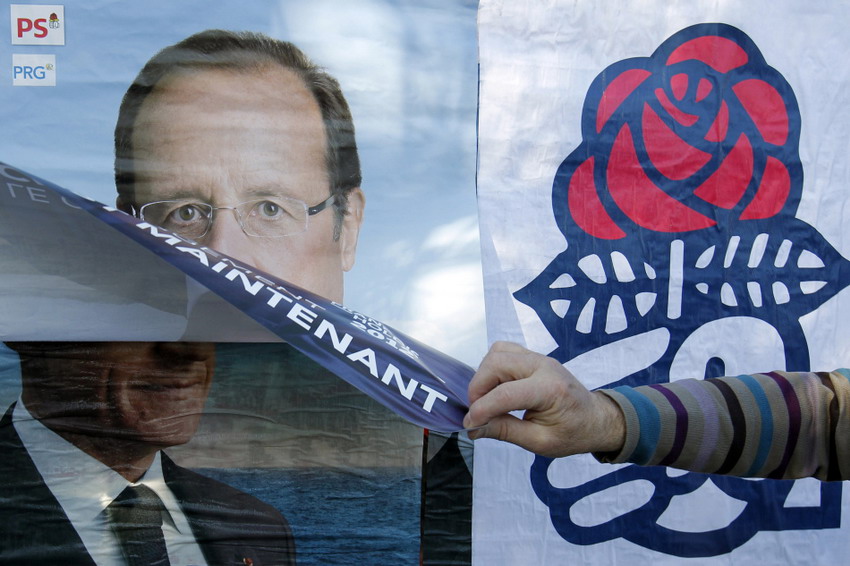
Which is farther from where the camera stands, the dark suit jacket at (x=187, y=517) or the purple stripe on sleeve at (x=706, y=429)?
the dark suit jacket at (x=187, y=517)

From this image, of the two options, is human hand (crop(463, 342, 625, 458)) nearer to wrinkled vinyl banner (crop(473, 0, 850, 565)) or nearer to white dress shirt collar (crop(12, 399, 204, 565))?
wrinkled vinyl banner (crop(473, 0, 850, 565))

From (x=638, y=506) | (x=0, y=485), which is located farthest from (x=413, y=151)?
(x=0, y=485)

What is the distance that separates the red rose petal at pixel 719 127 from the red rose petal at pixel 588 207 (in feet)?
0.84

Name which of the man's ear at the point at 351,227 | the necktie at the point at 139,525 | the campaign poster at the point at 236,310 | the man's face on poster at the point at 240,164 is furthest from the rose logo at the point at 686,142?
the necktie at the point at 139,525

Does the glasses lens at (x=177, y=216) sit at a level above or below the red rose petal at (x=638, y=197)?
below

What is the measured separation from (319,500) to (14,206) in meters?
0.72

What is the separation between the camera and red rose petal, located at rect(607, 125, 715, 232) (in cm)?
138

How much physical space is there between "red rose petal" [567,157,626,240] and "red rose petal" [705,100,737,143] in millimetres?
257

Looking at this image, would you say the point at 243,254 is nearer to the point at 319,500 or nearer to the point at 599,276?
the point at 319,500

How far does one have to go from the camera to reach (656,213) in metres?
1.39

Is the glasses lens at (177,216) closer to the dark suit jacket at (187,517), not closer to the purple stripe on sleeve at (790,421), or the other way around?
the dark suit jacket at (187,517)

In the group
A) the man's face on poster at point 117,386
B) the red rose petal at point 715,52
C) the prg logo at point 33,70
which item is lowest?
the man's face on poster at point 117,386

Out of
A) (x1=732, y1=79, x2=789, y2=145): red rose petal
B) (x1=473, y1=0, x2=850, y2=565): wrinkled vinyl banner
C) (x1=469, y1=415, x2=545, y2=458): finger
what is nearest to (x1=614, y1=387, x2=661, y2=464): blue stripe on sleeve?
(x1=469, y1=415, x2=545, y2=458): finger

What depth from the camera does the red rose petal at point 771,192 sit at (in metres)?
1.40
